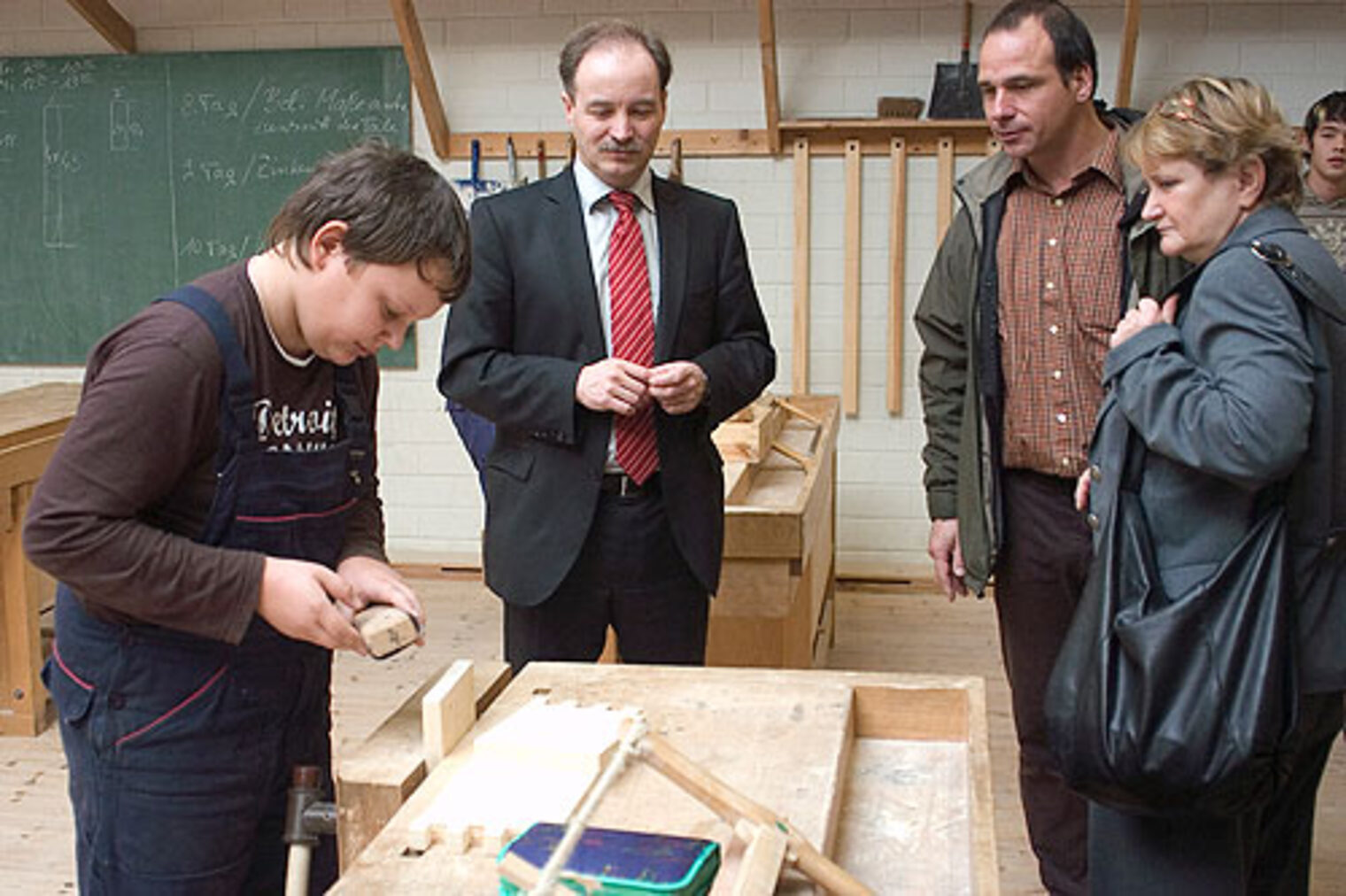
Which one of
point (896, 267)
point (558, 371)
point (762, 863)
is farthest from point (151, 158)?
point (762, 863)

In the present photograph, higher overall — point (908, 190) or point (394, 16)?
point (394, 16)

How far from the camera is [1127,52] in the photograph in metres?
5.18

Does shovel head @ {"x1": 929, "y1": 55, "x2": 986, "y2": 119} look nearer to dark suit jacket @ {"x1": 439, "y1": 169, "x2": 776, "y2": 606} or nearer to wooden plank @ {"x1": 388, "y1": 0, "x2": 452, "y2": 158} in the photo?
wooden plank @ {"x1": 388, "y1": 0, "x2": 452, "y2": 158}

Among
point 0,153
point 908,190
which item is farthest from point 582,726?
point 0,153

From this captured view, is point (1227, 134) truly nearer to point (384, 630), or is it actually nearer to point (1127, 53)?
point (384, 630)

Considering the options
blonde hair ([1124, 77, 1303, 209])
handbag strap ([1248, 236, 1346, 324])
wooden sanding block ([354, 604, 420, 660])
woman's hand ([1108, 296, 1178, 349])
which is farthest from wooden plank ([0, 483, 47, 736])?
handbag strap ([1248, 236, 1346, 324])

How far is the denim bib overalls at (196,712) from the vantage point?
5.43 ft

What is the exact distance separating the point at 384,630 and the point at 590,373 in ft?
3.21

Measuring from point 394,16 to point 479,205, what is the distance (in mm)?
3083

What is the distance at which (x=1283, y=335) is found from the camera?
6.06ft

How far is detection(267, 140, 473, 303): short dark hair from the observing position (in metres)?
1.63

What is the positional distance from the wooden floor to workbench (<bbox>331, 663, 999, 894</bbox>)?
5.05ft

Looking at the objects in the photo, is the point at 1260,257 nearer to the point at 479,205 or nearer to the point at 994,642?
the point at 479,205

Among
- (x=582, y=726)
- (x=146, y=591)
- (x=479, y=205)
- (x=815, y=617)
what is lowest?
(x=815, y=617)
